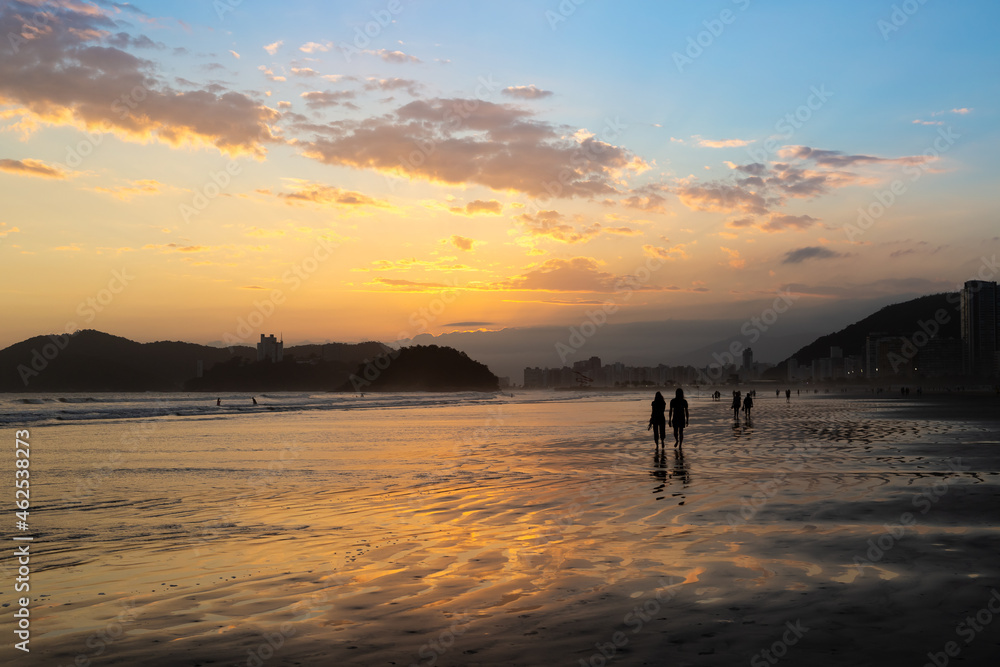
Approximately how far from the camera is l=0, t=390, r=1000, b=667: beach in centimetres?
582

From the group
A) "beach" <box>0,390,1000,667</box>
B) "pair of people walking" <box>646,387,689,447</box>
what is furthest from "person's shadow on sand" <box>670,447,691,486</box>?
"pair of people walking" <box>646,387,689,447</box>

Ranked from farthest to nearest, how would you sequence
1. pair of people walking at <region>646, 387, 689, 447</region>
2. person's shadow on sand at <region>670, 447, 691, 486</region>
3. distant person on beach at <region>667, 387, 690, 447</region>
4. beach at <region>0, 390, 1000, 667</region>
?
distant person on beach at <region>667, 387, 690, 447</region> < pair of people walking at <region>646, 387, 689, 447</region> < person's shadow on sand at <region>670, 447, 691, 486</region> < beach at <region>0, 390, 1000, 667</region>

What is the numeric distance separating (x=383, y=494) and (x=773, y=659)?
440 inches

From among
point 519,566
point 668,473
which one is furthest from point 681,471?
point 519,566

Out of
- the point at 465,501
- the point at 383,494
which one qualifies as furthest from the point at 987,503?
the point at 383,494

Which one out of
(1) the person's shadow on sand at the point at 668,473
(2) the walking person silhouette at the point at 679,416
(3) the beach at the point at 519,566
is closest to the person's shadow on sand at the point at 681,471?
(1) the person's shadow on sand at the point at 668,473

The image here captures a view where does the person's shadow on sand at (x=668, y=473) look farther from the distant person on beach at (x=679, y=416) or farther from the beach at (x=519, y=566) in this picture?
the distant person on beach at (x=679, y=416)

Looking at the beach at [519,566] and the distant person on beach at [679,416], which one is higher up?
the distant person on beach at [679,416]

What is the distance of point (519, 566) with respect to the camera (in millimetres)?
8664

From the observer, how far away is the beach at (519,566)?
229 inches

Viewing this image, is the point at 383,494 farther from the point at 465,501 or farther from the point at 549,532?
the point at 549,532

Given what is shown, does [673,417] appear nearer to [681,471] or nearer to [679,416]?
[679,416]

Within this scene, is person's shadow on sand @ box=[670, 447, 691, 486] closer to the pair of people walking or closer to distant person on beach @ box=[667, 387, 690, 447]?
the pair of people walking

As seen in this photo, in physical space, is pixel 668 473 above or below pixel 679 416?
below
